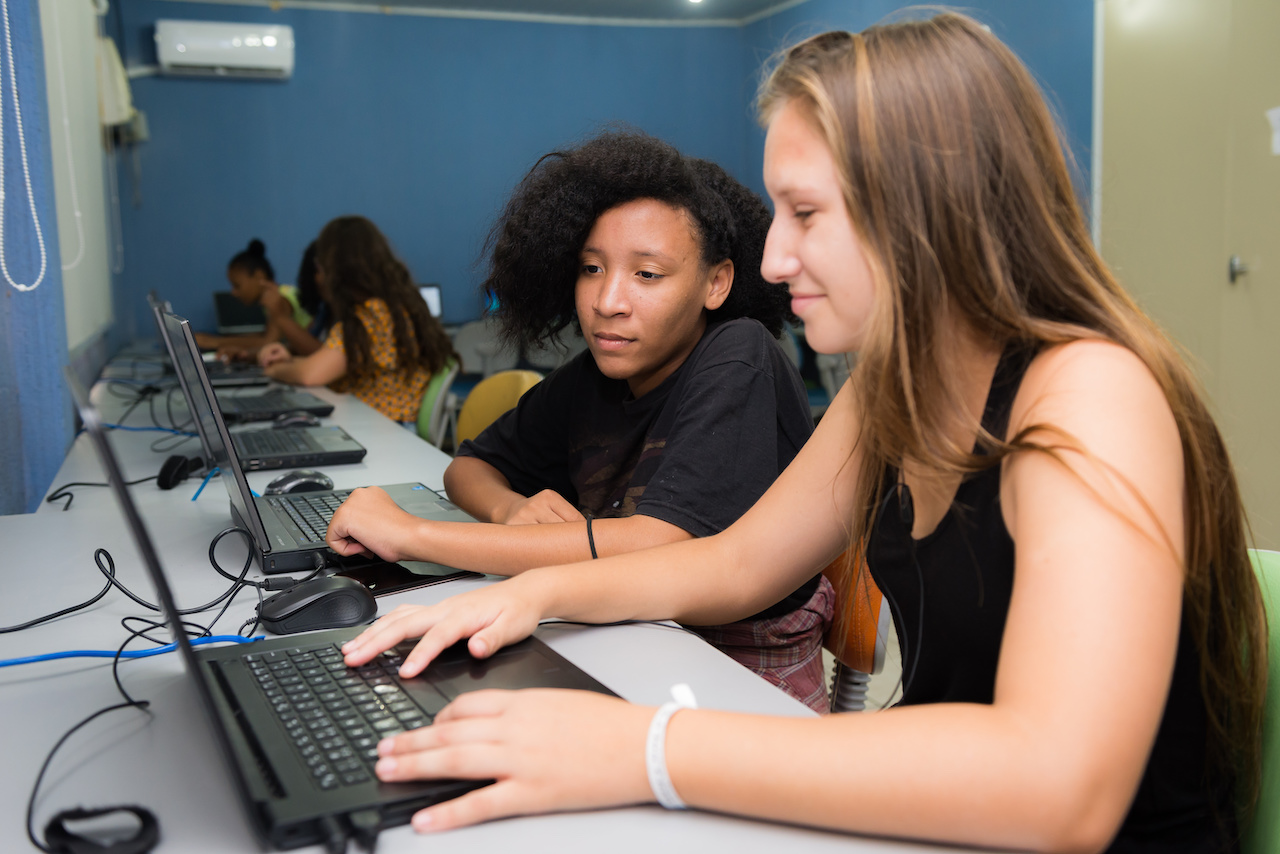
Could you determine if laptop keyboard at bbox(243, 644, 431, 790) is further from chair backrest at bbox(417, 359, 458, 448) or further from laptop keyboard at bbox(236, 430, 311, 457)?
chair backrest at bbox(417, 359, 458, 448)

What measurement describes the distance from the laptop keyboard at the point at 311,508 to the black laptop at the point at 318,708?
0.45 m

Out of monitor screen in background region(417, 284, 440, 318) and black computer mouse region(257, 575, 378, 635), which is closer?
black computer mouse region(257, 575, 378, 635)

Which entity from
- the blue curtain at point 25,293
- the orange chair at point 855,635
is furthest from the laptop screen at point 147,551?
the blue curtain at point 25,293

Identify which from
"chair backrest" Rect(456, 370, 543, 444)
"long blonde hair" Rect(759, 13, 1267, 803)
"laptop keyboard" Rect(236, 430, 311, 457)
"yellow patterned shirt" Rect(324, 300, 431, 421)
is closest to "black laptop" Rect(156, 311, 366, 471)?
"laptop keyboard" Rect(236, 430, 311, 457)

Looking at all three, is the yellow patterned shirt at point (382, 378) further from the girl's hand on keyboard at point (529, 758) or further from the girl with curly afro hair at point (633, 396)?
the girl's hand on keyboard at point (529, 758)

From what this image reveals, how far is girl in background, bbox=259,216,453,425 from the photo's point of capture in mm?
3207

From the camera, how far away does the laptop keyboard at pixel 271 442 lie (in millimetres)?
1947

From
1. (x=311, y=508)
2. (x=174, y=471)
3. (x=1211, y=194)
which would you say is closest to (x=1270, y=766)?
(x=311, y=508)

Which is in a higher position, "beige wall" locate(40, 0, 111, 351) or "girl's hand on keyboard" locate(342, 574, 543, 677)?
"beige wall" locate(40, 0, 111, 351)

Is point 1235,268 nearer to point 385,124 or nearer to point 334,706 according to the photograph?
point 334,706

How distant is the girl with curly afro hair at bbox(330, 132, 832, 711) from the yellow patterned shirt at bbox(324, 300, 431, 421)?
5.63 feet

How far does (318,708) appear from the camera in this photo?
2.29ft

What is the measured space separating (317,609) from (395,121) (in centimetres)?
528

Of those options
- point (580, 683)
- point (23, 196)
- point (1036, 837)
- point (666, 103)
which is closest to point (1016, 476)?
point (1036, 837)
